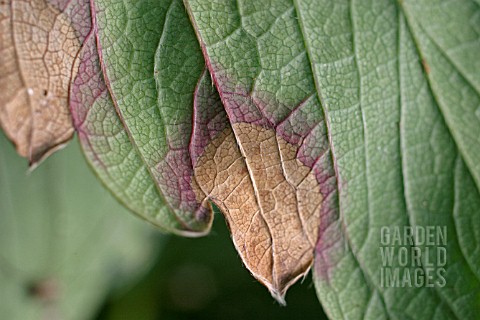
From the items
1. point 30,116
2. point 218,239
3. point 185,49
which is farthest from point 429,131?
point 218,239

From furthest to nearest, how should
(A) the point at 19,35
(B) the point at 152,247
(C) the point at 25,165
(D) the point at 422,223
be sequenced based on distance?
(B) the point at 152,247
(C) the point at 25,165
(D) the point at 422,223
(A) the point at 19,35

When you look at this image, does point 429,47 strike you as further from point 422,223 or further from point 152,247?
point 152,247

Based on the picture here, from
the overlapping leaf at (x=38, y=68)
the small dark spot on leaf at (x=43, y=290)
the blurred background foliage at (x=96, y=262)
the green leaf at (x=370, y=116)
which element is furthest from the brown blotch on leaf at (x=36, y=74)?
the small dark spot on leaf at (x=43, y=290)

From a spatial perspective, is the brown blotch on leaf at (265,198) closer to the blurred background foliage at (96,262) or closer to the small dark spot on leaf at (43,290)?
the blurred background foliage at (96,262)

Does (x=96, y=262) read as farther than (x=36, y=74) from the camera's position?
Yes

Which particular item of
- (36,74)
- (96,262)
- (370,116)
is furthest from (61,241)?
(370,116)

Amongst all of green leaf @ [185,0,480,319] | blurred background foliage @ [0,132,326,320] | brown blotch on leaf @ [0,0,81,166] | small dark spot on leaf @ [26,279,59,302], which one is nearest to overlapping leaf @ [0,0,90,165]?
brown blotch on leaf @ [0,0,81,166]

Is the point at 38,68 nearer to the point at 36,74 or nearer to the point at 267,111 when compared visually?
the point at 36,74
